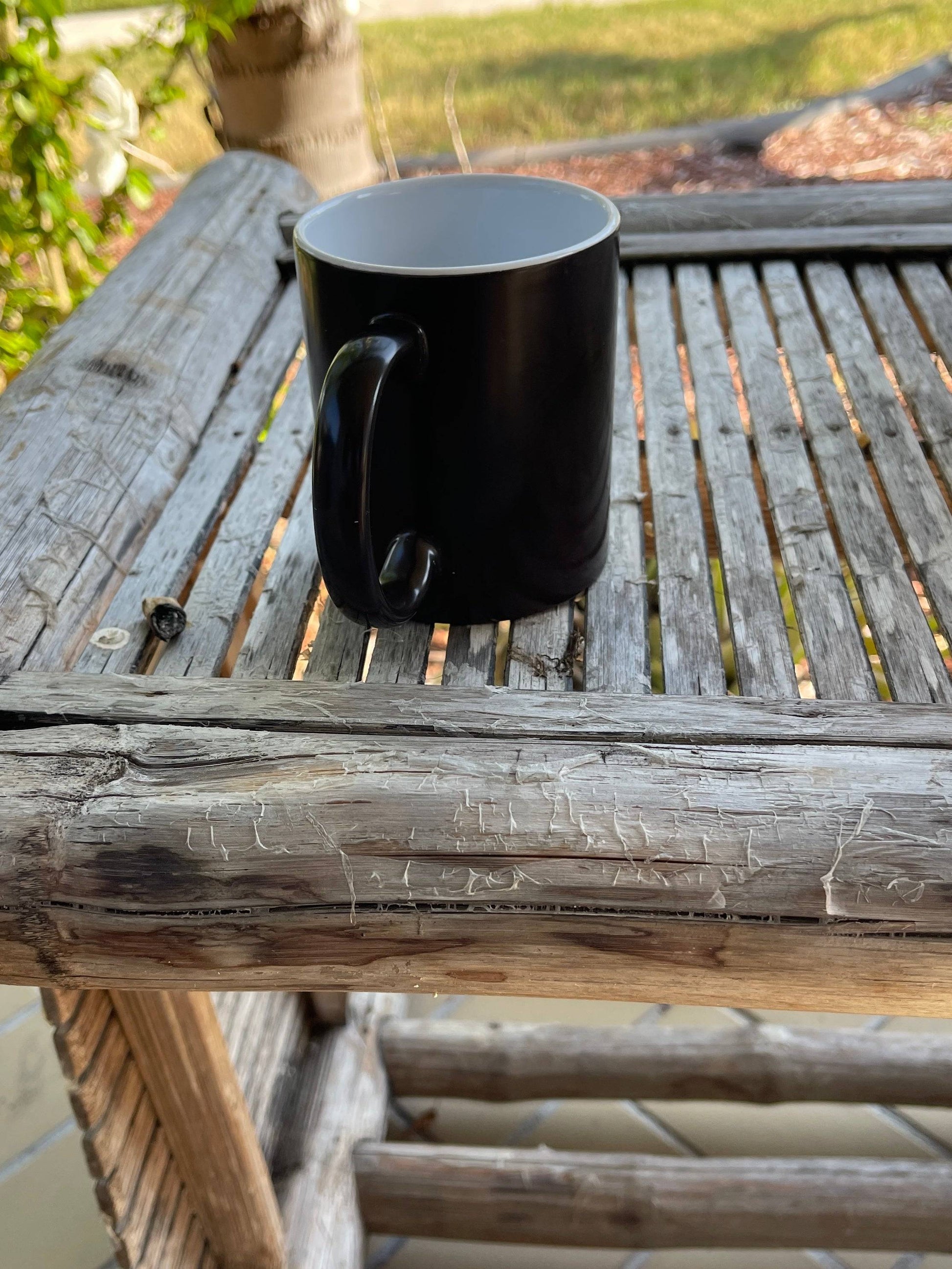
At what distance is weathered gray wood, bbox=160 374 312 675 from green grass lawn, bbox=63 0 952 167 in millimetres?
2225

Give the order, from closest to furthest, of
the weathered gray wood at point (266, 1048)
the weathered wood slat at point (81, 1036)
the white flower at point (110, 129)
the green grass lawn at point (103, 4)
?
the weathered wood slat at point (81, 1036) → the weathered gray wood at point (266, 1048) → the white flower at point (110, 129) → the green grass lawn at point (103, 4)

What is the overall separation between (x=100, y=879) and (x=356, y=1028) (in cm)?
76

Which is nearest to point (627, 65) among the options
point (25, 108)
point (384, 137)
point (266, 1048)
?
point (384, 137)

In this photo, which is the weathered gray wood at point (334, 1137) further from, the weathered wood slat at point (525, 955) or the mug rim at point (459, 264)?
the mug rim at point (459, 264)

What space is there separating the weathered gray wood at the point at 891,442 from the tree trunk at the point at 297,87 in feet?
2.66

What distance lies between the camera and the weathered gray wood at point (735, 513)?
44 cm

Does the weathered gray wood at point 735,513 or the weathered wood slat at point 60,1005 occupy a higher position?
the weathered gray wood at point 735,513

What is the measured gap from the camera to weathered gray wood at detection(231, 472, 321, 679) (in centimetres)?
45

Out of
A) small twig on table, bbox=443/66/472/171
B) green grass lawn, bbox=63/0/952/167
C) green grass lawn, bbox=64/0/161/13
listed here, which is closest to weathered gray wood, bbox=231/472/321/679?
small twig on table, bbox=443/66/472/171

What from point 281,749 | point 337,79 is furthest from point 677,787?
point 337,79

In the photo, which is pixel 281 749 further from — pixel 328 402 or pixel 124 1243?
pixel 124 1243

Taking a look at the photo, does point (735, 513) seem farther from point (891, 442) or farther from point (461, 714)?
point (461, 714)

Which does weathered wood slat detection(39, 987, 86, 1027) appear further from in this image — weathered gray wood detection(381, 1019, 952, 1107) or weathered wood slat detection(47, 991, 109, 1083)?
weathered gray wood detection(381, 1019, 952, 1107)

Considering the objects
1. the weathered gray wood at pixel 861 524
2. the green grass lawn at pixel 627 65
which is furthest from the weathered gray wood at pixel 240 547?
the green grass lawn at pixel 627 65
